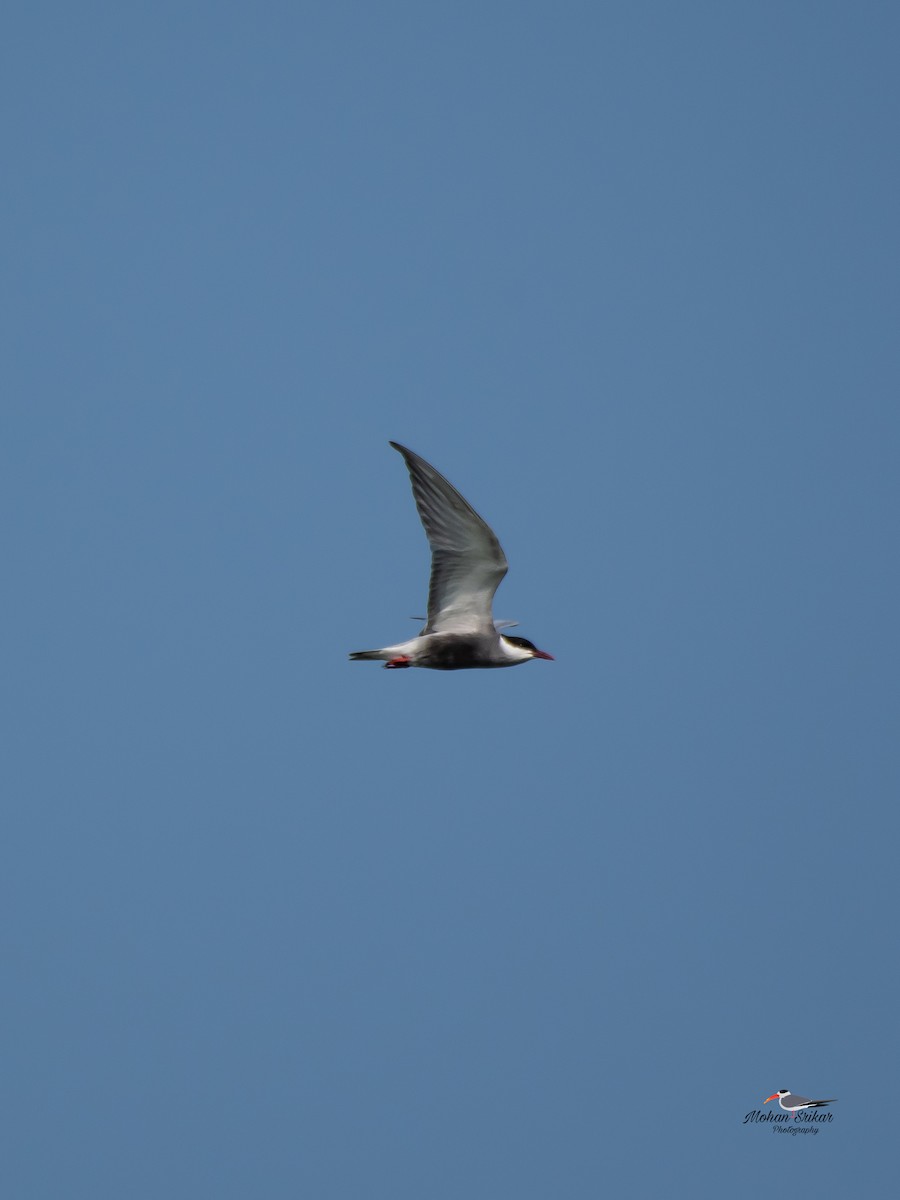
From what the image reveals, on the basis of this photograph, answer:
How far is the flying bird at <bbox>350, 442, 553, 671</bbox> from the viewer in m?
22.4

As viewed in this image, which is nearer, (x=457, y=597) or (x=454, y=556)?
(x=454, y=556)

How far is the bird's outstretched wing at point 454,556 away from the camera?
22.1m

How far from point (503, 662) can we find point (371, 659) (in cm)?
179

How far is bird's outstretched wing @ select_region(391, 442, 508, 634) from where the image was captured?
22125 millimetres

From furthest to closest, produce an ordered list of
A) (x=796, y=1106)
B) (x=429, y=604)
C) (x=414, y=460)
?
(x=796, y=1106)
(x=429, y=604)
(x=414, y=460)

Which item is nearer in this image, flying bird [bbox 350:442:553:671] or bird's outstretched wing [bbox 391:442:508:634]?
bird's outstretched wing [bbox 391:442:508:634]

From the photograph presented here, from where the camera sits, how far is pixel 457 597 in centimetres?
2328

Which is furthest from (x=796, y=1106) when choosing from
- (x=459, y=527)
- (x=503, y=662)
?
(x=459, y=527)

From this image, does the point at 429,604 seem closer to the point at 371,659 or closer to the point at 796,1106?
the point at 371,659

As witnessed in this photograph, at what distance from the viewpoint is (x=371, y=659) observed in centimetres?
2298

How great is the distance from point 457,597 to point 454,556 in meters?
0.66

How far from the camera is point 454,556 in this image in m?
22.9

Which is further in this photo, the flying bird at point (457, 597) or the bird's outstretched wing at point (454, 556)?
the flying bird at point (457, 597)

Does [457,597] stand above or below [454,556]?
below
